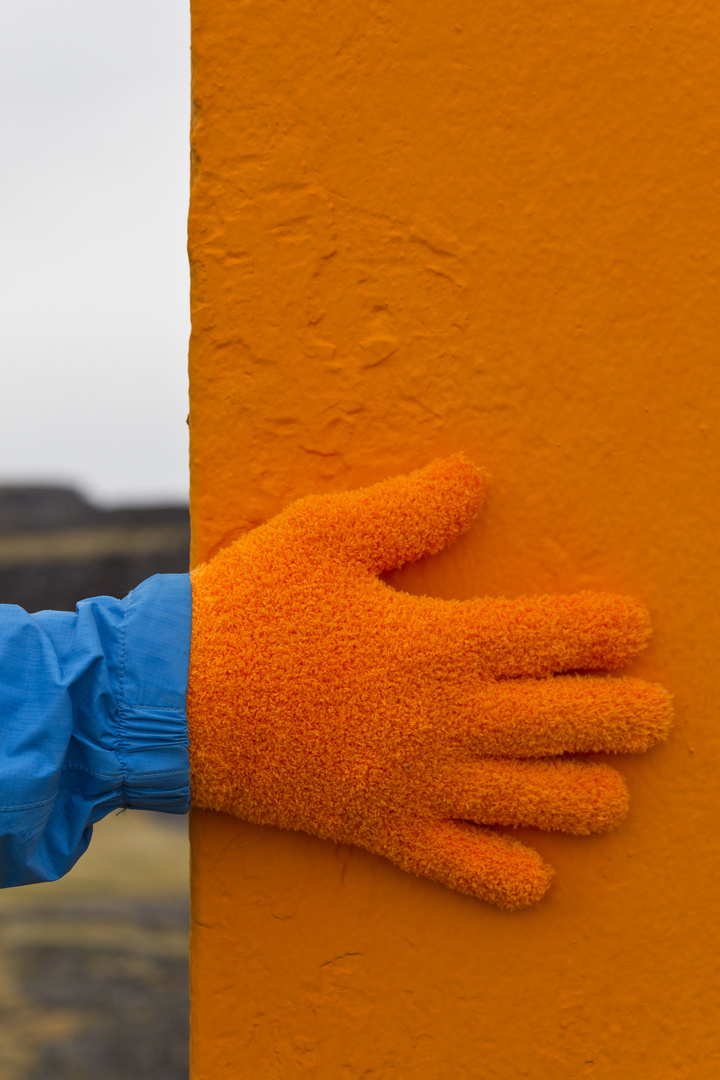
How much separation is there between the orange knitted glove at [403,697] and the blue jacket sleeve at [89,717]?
19 mm

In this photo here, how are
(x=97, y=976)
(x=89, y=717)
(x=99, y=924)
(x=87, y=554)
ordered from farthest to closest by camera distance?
1. (x=87, y=554)
2. (x=99, y=924)
3. (x=97, y=976)
4. (x=89, y=717)

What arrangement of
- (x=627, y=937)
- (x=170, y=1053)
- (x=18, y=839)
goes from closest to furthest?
(x=18, y=839) < (x=627, y=937) < (x=170, y=1053)

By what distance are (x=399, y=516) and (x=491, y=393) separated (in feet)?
0.49

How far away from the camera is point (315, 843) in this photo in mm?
649

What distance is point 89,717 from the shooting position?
0.56m

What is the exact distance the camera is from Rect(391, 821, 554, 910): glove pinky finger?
0.59m

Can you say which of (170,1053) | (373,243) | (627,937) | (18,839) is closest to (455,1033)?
(627,937)

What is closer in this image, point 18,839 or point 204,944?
point 18,839

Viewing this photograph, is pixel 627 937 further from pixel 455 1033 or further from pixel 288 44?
pixel 288 44

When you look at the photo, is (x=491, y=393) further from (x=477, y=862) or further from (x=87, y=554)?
(x=87, y=554)

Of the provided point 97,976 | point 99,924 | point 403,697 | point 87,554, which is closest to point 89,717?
point 403,697

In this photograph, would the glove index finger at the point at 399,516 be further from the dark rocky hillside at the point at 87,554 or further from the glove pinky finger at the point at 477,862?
the dark rocky hillside at the point at 87,554

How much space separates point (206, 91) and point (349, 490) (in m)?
0.35

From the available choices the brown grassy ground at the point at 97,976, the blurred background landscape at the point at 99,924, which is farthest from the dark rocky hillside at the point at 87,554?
the brown grassy ground at the point at 97,976
